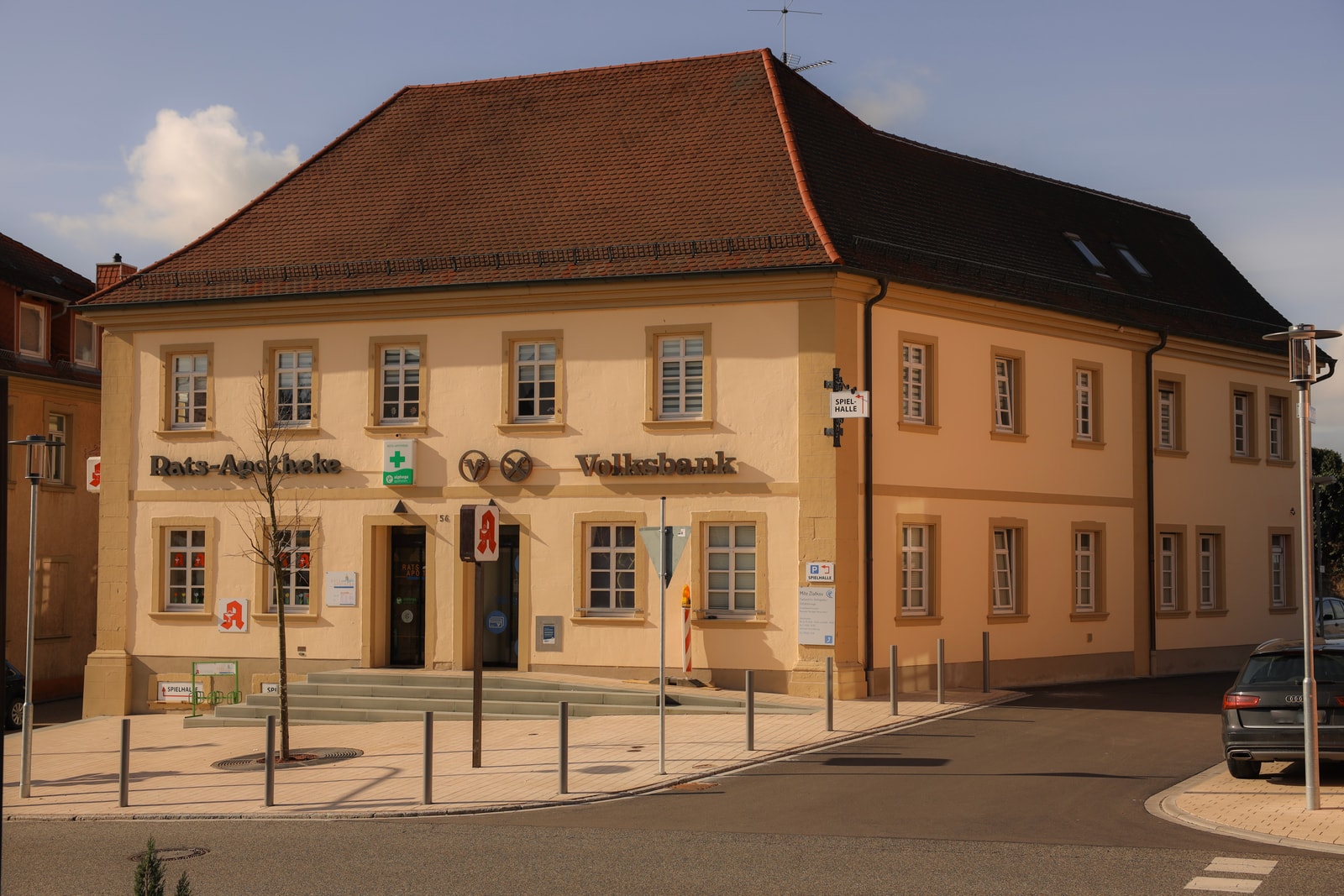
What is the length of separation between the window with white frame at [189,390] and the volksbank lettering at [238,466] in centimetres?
68

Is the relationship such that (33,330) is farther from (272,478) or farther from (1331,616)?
(1331,616)

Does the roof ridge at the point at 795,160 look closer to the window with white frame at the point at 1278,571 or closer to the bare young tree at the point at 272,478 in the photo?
the bare young tree at the point at 272,478

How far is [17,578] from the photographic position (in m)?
32.4

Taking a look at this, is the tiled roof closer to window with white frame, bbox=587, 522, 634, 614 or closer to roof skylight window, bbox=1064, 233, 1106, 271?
roof skylight window, bbox=1064, 233, 1106, 271

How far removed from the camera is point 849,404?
2133cm

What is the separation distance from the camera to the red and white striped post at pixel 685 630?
22.6 metres

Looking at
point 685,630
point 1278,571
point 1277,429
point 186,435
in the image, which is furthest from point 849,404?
point 1278,571

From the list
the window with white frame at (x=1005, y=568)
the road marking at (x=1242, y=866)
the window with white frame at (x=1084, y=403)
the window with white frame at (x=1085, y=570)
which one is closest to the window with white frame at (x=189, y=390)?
the window with white frame at (x=1005, y=568)

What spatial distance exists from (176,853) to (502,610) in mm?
12570

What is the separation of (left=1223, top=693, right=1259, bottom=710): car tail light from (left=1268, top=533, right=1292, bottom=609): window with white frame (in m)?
19.8

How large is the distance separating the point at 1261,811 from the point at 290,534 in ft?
56.1

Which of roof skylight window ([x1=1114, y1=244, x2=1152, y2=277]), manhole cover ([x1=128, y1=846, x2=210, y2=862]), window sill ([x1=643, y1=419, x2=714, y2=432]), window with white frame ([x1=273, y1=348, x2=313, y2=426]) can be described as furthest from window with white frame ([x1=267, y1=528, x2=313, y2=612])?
roof skylight window ([x1=1114, y1=244, x2=1152, y2=277])

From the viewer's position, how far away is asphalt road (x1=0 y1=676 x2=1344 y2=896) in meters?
10.2

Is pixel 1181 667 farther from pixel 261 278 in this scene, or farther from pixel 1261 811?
pixel 261 278
